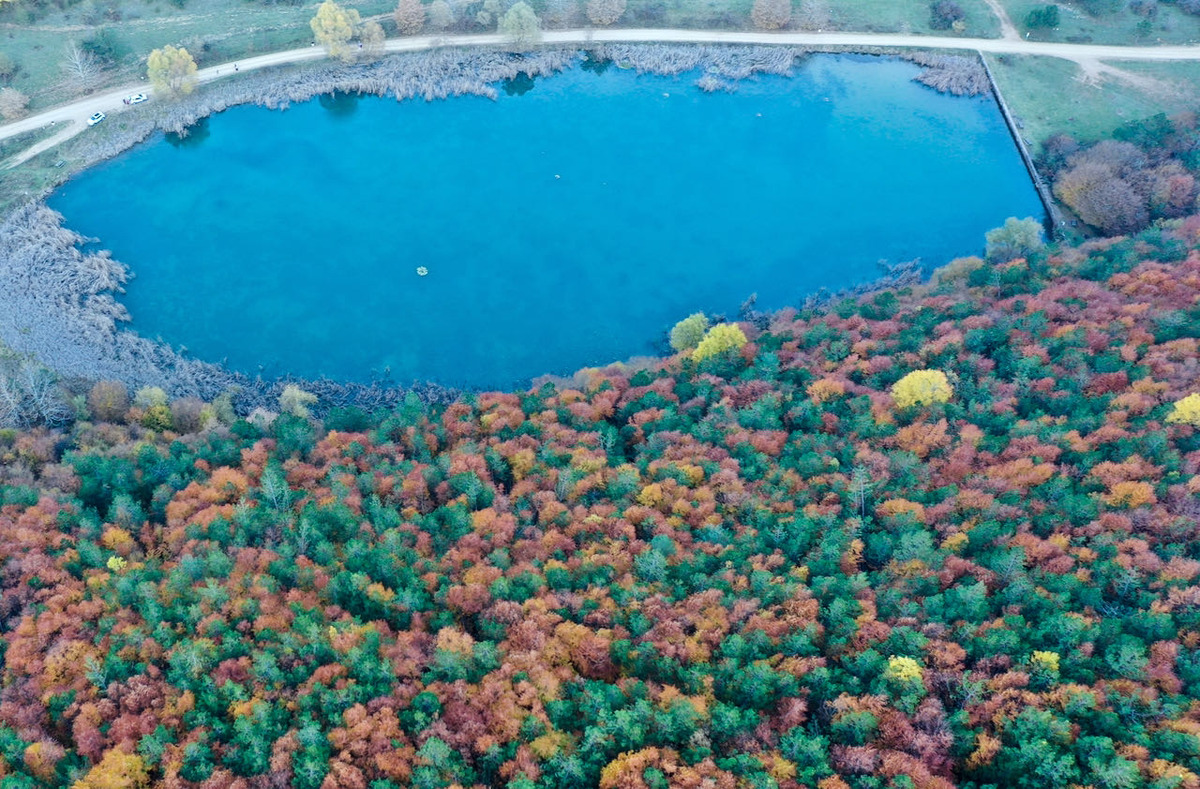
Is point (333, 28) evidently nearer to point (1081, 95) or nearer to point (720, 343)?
point (720, 343)

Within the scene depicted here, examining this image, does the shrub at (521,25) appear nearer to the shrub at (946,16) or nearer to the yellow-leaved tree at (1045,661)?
the shrub at (946,16)

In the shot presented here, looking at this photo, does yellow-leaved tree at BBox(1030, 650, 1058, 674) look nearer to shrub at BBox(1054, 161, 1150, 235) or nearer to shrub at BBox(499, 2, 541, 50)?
shrub at BBox(1054, 161, 1150, 235)

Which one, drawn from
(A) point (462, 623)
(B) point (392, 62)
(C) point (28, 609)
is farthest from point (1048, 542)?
(B) point (392, 62)

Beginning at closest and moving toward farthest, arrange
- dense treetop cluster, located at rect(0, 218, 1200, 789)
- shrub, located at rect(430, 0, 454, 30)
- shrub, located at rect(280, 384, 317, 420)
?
dense treetop cluster, located at rect(0, 218, 1200, 789) < shrub, located at rect(280, 384, 317, 420) < shrub, located at rect(430, 0, 454, 30)

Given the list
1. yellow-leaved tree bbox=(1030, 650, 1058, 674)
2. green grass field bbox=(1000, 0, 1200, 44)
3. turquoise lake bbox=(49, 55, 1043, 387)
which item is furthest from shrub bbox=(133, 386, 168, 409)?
green grass field bbox=(1000, 0, 1200, 44)

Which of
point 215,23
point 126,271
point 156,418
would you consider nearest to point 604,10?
point 215,23

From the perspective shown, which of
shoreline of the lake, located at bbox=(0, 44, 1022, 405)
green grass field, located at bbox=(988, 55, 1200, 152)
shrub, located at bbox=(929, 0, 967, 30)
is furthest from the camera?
shrub, located at bbox=(929, 0, 967, 30)

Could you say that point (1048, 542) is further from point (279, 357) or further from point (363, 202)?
point (363, 202)

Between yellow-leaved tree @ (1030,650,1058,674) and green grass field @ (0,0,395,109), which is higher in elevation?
green grass field @ (0,0,395,109)

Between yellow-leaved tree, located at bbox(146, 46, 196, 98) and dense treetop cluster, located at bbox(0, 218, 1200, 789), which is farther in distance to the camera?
yellow-leaved tree, located at bbox(146, 46, 196, 98)
